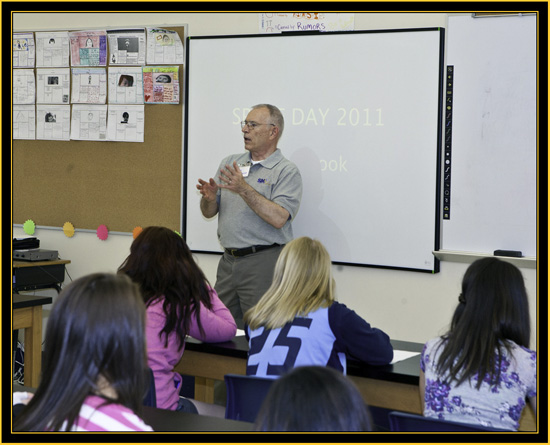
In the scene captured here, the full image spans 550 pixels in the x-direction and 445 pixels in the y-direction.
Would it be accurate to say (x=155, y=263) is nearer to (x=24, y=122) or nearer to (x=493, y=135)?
(x=493, y=135)

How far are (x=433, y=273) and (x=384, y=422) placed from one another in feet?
4.17

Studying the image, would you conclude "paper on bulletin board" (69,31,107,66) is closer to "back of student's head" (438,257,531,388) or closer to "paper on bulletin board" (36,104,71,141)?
"paper on bulletin board" (36,104,71,141)

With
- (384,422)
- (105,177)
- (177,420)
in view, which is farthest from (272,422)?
(105,177)

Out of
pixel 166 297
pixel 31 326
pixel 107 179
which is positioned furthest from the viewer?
pixel 107 179

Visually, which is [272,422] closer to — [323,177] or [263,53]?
[323,177]

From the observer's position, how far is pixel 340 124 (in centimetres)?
405

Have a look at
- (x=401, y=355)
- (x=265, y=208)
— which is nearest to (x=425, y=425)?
(x=401, y=355)

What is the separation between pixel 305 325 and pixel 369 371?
0.29 metres

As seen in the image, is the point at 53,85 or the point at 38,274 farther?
the point at 53,85

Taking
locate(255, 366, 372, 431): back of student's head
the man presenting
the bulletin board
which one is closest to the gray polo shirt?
the man presenting

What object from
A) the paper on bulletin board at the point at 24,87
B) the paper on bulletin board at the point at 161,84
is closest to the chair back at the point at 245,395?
the paper on bulletin board at the point at 161,84

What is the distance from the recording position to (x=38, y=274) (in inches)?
180

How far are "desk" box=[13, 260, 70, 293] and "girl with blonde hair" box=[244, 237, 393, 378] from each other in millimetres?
2695

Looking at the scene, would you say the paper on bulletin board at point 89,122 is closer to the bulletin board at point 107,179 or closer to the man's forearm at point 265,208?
the bulletin board at point 107,179
